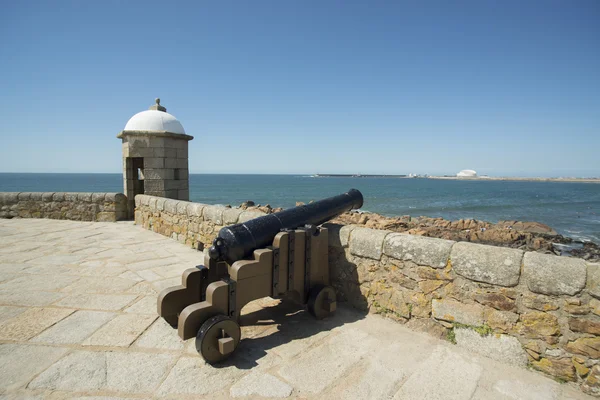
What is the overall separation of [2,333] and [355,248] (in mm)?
3465

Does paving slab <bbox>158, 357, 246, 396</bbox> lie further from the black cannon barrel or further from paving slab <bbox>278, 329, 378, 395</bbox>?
the black cannon barrel

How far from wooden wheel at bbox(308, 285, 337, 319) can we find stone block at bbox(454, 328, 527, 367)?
3.89ft

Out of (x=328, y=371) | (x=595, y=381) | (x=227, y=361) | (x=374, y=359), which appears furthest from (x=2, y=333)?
(x=595, y=381)

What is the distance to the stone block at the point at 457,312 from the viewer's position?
270 centimetres

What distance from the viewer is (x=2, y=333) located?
2.86 meters

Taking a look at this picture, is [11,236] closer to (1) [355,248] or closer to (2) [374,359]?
(1) [355,248]

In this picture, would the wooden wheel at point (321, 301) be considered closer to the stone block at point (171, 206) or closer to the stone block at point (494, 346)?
the stone block at point (494, 346)

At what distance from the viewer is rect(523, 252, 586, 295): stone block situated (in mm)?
2229

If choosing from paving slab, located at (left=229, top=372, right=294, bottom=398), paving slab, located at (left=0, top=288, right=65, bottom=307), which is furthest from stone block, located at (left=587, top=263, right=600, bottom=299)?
paving slab, located at (left=0, top=288, right=65, bottom=307)

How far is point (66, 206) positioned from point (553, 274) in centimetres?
1153

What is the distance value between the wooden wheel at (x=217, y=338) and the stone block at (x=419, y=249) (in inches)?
Result: 66.7

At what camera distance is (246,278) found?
2670 mm

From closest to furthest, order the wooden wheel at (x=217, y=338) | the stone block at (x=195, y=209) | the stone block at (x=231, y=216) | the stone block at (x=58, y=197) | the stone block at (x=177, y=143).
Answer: the wooden wheel at (x=217, y=338) → the stone block at (x=231, y=216) → the stone block at (x=195, y=209) → the stone block at (x=177, y=143) → the stone block at (x=58, y=197)

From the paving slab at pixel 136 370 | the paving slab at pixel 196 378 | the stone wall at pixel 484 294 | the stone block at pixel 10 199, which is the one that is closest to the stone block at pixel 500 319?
the stone wall at pixel 484 294
